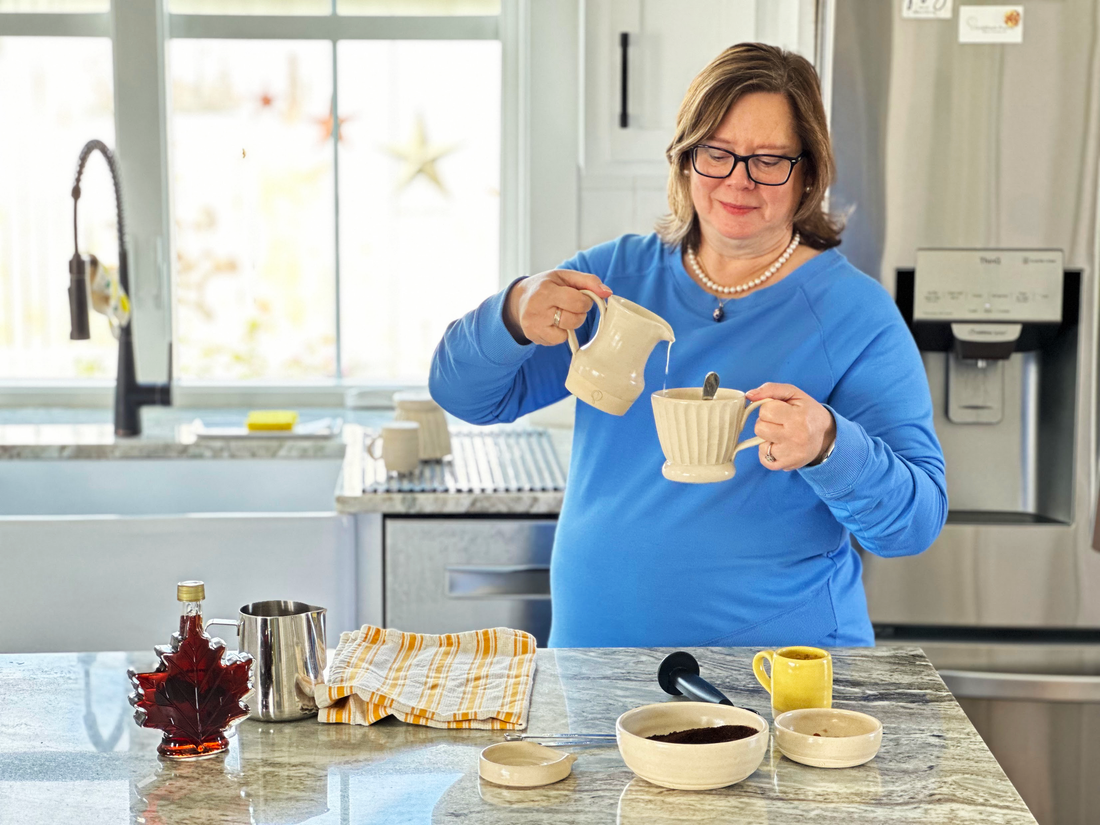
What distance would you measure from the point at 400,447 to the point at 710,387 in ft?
3.90

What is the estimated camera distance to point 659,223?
1.79m

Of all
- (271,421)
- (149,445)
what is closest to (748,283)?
(271,421)

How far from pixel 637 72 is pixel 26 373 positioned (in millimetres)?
1954

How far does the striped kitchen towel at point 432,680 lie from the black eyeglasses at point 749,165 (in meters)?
0.65

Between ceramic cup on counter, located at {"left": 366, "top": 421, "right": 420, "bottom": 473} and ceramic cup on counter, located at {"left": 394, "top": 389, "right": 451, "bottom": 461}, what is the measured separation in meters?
0.13

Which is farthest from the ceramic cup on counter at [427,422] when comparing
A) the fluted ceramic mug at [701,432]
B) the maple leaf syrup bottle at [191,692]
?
the maple leaf syrup bottle at [191,692]

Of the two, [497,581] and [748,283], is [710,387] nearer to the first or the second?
[748,283]

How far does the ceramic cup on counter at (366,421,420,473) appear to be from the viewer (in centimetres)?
236

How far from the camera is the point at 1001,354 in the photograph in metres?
2.03

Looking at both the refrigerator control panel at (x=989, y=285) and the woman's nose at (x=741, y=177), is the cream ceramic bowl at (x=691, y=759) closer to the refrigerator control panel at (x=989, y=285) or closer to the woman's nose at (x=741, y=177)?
the woman's nose at (x=741, y=177)

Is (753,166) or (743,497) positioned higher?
(753,166)

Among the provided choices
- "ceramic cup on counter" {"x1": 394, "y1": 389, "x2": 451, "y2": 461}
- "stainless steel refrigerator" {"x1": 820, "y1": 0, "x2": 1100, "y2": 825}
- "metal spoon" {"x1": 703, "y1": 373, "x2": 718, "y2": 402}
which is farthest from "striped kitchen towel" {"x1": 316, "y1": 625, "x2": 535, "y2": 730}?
"ceramic cup on counter" {"x1": 394, "y1": 389, "x2": 451, "y2": 461}

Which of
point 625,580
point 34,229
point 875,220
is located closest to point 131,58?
point 34,229

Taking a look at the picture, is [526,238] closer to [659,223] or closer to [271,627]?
[659,223]
